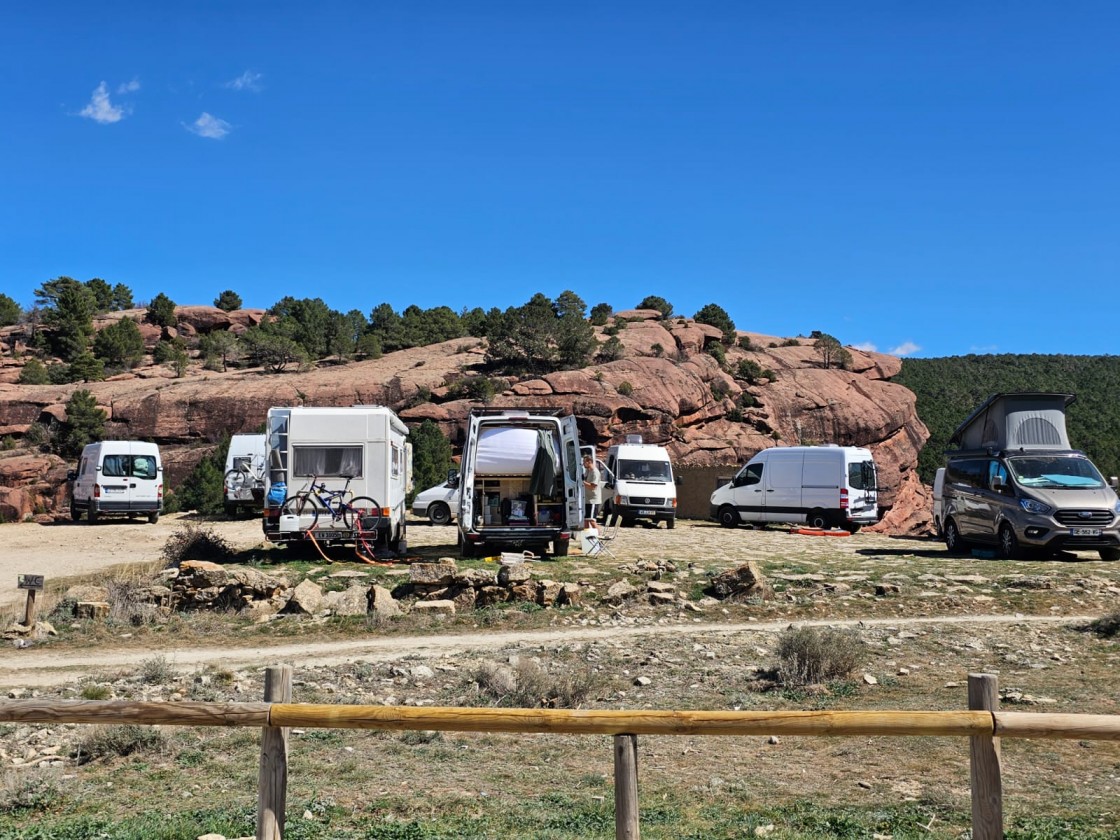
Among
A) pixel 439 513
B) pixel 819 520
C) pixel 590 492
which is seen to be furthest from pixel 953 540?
pixel 439 513

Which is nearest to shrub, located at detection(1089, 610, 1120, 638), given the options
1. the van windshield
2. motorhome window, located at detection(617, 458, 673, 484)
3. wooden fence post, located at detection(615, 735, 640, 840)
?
the van windshield

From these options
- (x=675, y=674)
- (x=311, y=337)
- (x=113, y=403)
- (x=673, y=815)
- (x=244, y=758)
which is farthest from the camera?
(x=311, y=337)

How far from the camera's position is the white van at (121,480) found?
3058 centimetres

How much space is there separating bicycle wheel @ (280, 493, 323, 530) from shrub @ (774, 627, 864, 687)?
10.5 metres

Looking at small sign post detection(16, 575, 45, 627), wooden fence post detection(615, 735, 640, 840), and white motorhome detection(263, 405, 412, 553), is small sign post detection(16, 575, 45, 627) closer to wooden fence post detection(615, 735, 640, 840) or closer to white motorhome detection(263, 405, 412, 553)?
white motorhome detection(263, 405, 412, 553)

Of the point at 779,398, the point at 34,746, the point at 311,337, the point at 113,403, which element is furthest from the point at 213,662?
the point at 311,337

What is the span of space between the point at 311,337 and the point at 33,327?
2124 centimetres

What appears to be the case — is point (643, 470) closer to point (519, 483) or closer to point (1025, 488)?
point (519, 483)

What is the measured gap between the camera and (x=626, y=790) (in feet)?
15.3

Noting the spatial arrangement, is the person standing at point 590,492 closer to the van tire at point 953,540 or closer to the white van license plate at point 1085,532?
the van tire at point 953,540

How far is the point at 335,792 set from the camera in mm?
6656

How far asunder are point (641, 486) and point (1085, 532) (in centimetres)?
1266

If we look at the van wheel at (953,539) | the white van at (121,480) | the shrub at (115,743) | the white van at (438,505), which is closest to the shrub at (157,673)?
the shrub at (115,743)

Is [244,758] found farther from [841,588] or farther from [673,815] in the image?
[841,588]
